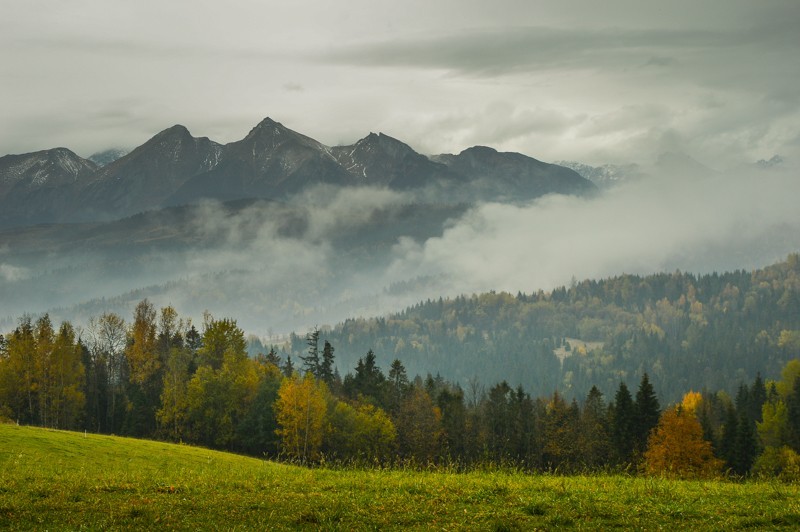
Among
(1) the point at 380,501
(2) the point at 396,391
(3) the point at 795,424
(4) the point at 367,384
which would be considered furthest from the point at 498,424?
(1) the point at 380,501

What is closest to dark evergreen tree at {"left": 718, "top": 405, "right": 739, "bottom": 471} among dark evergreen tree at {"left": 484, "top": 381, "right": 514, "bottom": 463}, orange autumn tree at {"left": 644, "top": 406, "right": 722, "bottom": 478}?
orange autumn tree at {"left": 644, "top": 406, "right": 722, "bottom": 478}

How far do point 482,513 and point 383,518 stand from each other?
317cm

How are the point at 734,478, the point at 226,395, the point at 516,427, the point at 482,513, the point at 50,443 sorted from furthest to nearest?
the point at 516,427 → the point at 226,395 → the point at 50,443 → the point at 734,478 → the point at 482,513

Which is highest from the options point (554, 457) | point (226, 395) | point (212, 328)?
point (212, 328)

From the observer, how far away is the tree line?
97.9 m

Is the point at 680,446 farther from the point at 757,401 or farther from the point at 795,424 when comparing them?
the point at 757,401

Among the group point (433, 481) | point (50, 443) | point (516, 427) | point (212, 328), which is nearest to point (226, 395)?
point (212, 328)

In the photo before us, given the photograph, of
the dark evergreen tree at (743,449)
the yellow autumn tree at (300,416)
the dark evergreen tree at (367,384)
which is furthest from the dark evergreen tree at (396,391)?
the dark evergreen tree at (743,449)

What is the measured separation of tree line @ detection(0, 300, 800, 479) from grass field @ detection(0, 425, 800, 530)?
6420 cm

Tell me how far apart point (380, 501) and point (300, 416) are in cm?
7621

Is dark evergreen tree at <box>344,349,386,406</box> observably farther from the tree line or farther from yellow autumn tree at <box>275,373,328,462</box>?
yellow autumn tree at <box>275,373,328,462</box>

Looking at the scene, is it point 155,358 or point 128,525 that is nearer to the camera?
point 128,525

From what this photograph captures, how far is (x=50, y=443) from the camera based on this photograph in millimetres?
47156

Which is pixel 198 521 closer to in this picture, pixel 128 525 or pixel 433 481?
pixel 128 525
